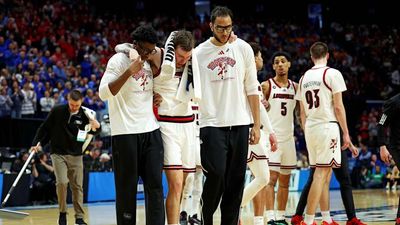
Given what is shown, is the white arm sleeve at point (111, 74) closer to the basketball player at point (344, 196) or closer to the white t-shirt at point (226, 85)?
the white t-shirt at point (226, 85)

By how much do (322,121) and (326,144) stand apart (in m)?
0.31

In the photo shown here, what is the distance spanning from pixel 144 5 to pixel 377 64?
35.1 ft

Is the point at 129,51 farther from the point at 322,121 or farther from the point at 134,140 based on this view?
the point at 322,121

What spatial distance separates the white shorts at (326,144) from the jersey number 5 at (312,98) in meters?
0.27

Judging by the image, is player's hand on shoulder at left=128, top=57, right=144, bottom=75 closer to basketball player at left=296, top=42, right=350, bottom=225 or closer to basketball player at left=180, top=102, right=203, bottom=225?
basketball player at left=180, top=102, right=203, bottom=225

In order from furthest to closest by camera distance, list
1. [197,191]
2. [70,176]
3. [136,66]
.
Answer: [70,176]
[197,191]
[136,66]

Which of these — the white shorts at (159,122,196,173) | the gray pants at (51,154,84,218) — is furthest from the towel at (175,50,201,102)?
the gray pants at (51,154,84,218)

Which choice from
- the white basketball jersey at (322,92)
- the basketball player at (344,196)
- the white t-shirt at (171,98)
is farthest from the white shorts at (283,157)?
the white t-shirt at (171,98)

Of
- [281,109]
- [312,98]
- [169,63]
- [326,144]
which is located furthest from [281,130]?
[169,63]

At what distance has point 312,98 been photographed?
8984 millimetres

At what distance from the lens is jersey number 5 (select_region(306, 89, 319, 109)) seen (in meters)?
8.93

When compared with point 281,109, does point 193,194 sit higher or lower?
lower

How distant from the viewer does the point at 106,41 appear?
23469 mm

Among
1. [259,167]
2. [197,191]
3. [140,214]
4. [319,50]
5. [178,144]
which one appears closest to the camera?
[178,144]
